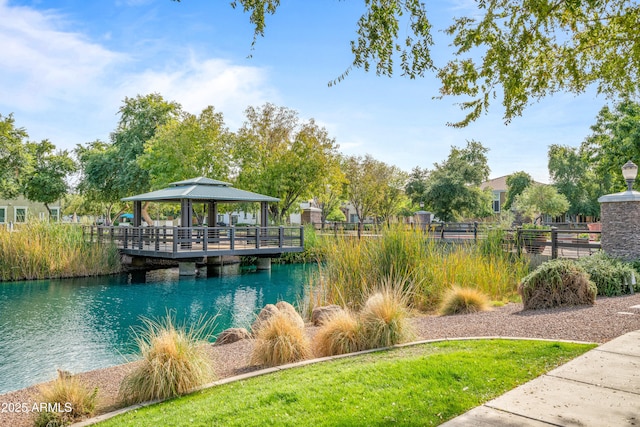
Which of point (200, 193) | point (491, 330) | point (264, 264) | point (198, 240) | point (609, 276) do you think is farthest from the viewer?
point (264, 264)

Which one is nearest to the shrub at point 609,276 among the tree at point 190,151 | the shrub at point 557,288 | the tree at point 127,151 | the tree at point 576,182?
the shrub at point 557,288

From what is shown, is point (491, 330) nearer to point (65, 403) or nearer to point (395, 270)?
point (395, 270)

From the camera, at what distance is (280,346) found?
5398 mm

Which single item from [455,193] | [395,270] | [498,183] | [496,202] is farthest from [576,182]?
[395,270]

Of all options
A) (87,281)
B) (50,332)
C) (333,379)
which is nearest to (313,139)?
(87,281)

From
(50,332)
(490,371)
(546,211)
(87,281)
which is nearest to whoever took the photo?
(490,371)

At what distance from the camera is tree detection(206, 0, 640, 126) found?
4.68 metres

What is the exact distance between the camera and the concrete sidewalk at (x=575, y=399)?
312 cm

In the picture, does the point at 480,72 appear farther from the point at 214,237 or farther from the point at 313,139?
the point at 313,139

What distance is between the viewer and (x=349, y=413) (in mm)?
3420

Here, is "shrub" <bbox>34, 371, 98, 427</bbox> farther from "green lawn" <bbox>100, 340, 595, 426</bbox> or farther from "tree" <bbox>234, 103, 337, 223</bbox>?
"tree" <bbox>234, 103, 337, 223</bbox>

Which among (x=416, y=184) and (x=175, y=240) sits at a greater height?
(x=416, y=184)

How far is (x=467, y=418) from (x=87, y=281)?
1701cm

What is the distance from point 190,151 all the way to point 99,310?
16.9 metres
